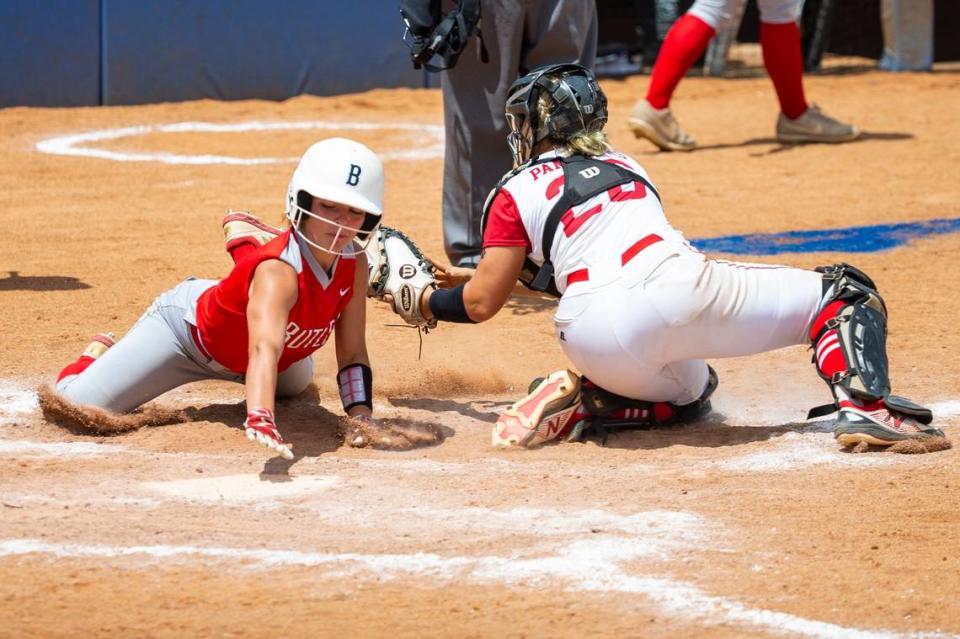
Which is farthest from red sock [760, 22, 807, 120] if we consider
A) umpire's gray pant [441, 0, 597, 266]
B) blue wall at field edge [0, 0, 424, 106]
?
blue wall at field edge [0, 0, 424, 106]

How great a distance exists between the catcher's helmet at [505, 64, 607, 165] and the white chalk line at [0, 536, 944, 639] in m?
1.63

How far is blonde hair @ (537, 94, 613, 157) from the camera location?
4.80 metres

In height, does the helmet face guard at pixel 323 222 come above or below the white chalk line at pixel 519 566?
above

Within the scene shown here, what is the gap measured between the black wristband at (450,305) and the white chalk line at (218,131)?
5.85m

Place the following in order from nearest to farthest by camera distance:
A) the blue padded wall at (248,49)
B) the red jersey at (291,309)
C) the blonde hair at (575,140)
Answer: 1. the red jersey at (291,309)
2. the blonde hair at (575,140)
3. the blue padded wall at (248,49)

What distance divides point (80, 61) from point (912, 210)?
24.0 ft

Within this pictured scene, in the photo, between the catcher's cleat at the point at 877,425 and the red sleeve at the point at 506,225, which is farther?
the red sleeve at the point at 506,225

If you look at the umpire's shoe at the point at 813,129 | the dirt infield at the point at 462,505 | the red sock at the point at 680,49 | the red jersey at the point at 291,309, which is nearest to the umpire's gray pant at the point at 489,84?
the dirt infield at the point at 462,505

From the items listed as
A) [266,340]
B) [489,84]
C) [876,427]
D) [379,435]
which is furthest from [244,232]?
[876,427]

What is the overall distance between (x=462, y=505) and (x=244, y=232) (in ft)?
5.01

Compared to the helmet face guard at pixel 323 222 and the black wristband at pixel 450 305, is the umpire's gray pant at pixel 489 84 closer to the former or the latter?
the black wristband at pixel 450 305

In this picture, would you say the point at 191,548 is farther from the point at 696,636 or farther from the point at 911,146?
the point at 911,146

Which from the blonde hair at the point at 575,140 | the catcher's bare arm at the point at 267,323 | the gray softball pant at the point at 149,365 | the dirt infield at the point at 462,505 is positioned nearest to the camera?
the dirt infield at the point at 462,505

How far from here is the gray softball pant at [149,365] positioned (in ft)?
16.1
